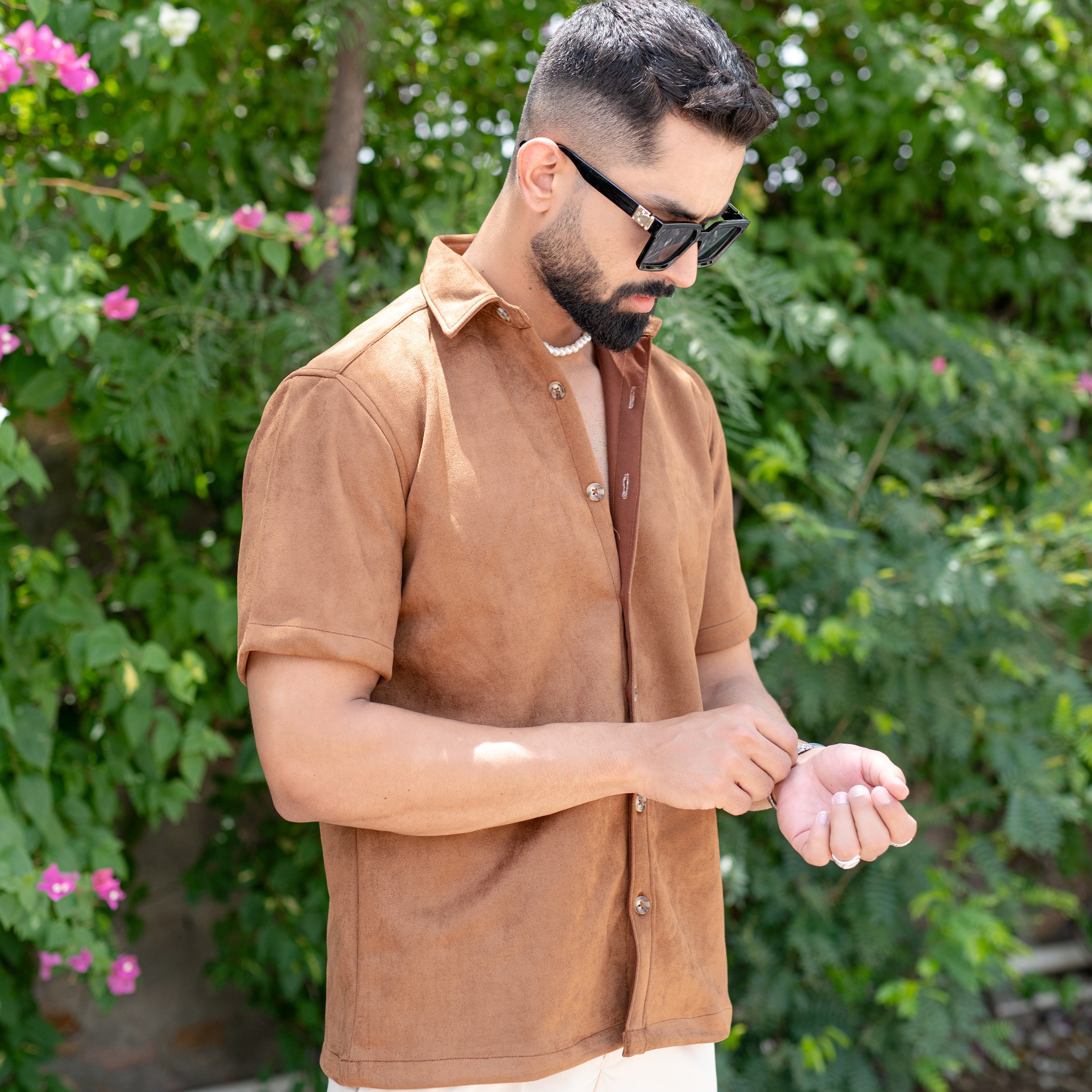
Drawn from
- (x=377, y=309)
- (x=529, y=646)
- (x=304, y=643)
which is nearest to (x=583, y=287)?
(x=529, y=646)

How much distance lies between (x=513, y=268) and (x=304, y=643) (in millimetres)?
578

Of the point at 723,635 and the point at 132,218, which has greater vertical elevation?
the point at 132,218

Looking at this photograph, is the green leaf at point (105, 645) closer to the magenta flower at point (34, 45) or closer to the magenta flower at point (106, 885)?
the magenta flower at point (106, 885)

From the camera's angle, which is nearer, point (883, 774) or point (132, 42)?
point (883, 774)

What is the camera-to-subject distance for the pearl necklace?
1.43 metres

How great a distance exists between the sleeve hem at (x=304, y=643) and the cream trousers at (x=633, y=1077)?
0.52 metres

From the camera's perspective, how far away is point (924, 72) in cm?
280

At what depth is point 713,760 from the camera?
1170 millimetres

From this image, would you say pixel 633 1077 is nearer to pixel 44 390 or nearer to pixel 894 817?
pixel 894 817

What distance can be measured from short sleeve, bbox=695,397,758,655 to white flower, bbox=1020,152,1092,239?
1912 millimetres

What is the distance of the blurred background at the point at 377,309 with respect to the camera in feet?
6.78

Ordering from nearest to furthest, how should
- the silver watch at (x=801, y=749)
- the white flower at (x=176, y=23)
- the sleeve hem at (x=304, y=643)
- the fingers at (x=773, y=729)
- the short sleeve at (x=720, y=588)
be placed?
the sleeve hem at (x=304, y=643), the fingers at (x=773, y=729), the silver watch at (x=801, y=749), the short sleeve at (x=720, y=588), the white flower at (x=176, y=23)

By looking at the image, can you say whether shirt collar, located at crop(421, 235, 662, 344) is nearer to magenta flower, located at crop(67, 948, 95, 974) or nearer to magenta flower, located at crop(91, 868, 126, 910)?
magenta flower, located at crop(91, 868, 126, 910)

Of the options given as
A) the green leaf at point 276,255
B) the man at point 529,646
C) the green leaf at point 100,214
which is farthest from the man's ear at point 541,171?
the green leaf at point 100,214
